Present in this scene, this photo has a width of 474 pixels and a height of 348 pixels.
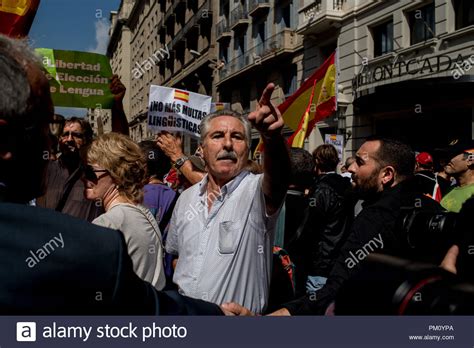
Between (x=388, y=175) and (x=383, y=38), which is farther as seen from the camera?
(x=383, y=38)

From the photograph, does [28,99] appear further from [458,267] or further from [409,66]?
[409,66]

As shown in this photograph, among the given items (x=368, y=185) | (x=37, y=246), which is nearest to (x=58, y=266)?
(x=37, y=246)

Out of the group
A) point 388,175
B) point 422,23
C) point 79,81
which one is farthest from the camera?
point 422,23

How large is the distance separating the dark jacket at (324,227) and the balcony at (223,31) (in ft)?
74.2

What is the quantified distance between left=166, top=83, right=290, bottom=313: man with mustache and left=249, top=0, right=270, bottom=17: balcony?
65.5ft

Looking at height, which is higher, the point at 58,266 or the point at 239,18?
the point at 239,18

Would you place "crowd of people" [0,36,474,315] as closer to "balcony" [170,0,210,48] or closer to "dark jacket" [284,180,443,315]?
"dark jacket" [284,180,443,315]

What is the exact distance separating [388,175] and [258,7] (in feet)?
65.4

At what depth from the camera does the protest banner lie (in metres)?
5.60

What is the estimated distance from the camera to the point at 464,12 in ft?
40.7

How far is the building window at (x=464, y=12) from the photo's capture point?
12.2 metres

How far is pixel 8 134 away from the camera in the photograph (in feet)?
4.02

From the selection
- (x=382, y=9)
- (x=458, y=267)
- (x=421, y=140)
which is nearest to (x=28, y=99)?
(x=458, y=267)

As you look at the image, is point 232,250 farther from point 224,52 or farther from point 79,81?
point 224,52
